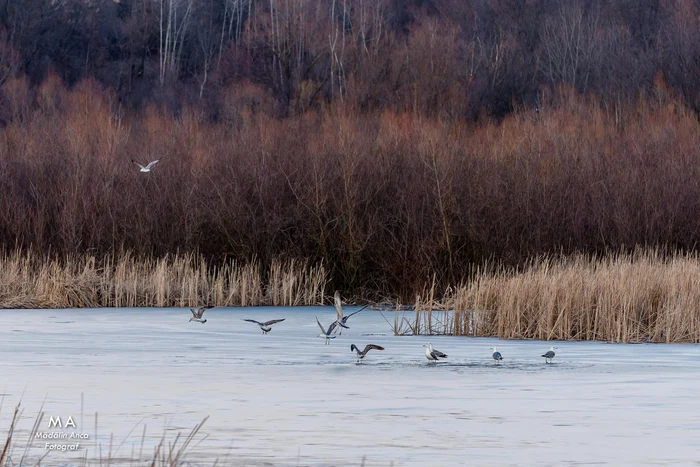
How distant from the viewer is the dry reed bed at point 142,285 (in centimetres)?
1945

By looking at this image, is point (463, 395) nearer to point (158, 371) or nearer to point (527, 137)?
point (158, 371)

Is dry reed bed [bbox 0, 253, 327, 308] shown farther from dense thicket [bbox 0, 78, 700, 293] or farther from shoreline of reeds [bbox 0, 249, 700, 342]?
dense thicket [bbox 0, 78, 700, 293]

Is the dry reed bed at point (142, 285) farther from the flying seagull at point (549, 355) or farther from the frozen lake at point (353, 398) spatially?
the flying seagull at point (549, 355)

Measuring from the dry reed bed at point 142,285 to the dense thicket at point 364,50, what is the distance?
562 inches

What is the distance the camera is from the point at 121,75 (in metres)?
55.2

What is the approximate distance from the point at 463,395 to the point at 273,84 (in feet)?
124

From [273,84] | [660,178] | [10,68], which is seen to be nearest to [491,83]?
[273,84]

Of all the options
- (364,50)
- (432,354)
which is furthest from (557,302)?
(364,50)

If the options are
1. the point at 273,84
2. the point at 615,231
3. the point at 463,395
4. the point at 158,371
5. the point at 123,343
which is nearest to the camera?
the point at 463,395

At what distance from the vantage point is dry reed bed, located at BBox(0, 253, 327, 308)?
19.5m

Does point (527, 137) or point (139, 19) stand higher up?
point (139, 19)

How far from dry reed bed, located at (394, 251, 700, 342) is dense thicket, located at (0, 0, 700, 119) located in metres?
18.9

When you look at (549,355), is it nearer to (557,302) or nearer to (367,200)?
(557,302)

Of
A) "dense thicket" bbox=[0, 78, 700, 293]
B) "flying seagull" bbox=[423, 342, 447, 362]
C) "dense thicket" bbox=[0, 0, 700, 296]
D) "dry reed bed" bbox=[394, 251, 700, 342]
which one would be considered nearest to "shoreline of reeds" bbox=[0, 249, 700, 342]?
"dry reed bed" bbox=[394, 251, 700, 342]
